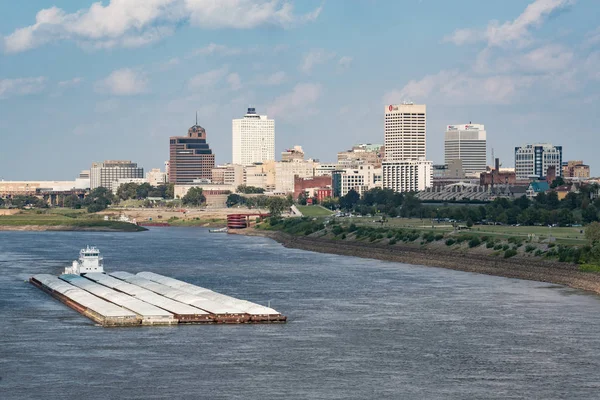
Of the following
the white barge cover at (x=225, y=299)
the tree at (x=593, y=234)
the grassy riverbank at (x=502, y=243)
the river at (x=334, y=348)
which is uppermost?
the tree at (x=593, y=234)

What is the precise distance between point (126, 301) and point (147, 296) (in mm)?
4258

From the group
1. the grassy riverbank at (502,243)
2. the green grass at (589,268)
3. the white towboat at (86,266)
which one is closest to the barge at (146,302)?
the white towboat at (86,266)

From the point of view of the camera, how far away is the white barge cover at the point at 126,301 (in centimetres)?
9562

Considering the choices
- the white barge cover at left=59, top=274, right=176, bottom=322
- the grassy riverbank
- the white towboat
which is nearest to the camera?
the white barge cover at left=59, top=274, right=176, bottom=322

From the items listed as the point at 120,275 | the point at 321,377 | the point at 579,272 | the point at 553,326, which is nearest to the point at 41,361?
the point at 321,377

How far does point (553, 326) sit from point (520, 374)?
19990mm

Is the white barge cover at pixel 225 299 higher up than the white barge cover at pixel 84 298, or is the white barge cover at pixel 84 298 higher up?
the white barge cover at pixel 225 299

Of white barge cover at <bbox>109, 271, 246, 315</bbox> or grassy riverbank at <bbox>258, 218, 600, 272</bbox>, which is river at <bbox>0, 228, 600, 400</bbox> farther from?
grassy riverbank at <bbox>258, 218, 600, 272</bbox>

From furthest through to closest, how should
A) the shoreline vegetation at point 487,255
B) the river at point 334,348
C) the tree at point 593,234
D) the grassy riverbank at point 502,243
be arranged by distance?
the grassy riverbank at point 502,243 → the tree at point 593,234 → the shoreline vegetation at point 487,255 → the river at point 334,348

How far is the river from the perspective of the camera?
70938mm

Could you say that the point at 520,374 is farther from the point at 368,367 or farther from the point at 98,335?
the point at 98,335

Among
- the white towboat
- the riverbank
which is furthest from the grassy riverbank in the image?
the white towboat

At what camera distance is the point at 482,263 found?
151 metres

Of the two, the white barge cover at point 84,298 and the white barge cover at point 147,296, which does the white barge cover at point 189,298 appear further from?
the white barge cover at point 84,298
